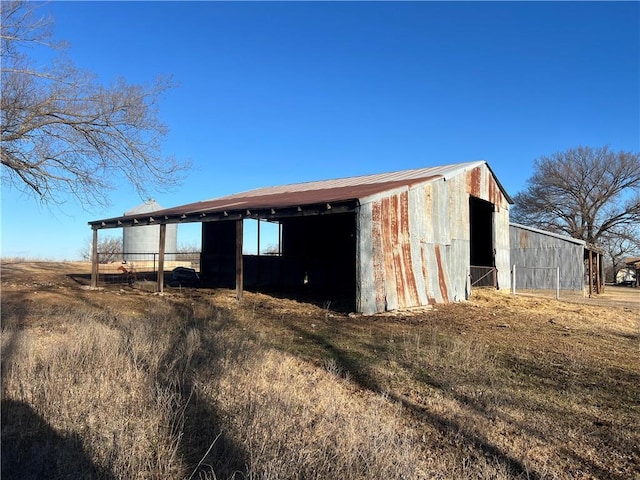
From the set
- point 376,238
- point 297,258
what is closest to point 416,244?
point 376,238

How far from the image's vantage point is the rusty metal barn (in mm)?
13227

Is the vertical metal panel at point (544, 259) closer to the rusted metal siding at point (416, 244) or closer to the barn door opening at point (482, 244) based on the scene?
the barn door opening at point (482, 244)

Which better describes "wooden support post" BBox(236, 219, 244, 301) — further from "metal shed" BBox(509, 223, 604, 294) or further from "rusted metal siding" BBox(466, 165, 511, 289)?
"metal shed" BBox(509, 223, 604, 294)

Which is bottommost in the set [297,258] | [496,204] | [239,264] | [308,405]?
[308,405]

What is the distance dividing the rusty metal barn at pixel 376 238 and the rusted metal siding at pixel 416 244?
0.03 metres

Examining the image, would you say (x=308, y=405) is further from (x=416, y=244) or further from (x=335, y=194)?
(x=335, y=194)

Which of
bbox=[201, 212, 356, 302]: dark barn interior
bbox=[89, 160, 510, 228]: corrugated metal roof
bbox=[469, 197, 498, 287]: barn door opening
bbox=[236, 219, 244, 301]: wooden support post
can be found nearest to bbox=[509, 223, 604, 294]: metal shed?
bbox=[469, 197, 498, 287]: barn door opening

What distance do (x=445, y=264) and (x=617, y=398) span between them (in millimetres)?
10585

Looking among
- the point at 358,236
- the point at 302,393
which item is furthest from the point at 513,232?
the point at 302,393

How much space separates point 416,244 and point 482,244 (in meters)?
10.00

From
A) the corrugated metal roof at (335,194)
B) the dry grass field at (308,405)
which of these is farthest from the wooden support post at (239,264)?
the dry grass field at (308,405)

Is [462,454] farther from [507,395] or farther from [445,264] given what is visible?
[445,264]

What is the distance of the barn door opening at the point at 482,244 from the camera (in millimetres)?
21375

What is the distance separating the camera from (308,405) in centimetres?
504
